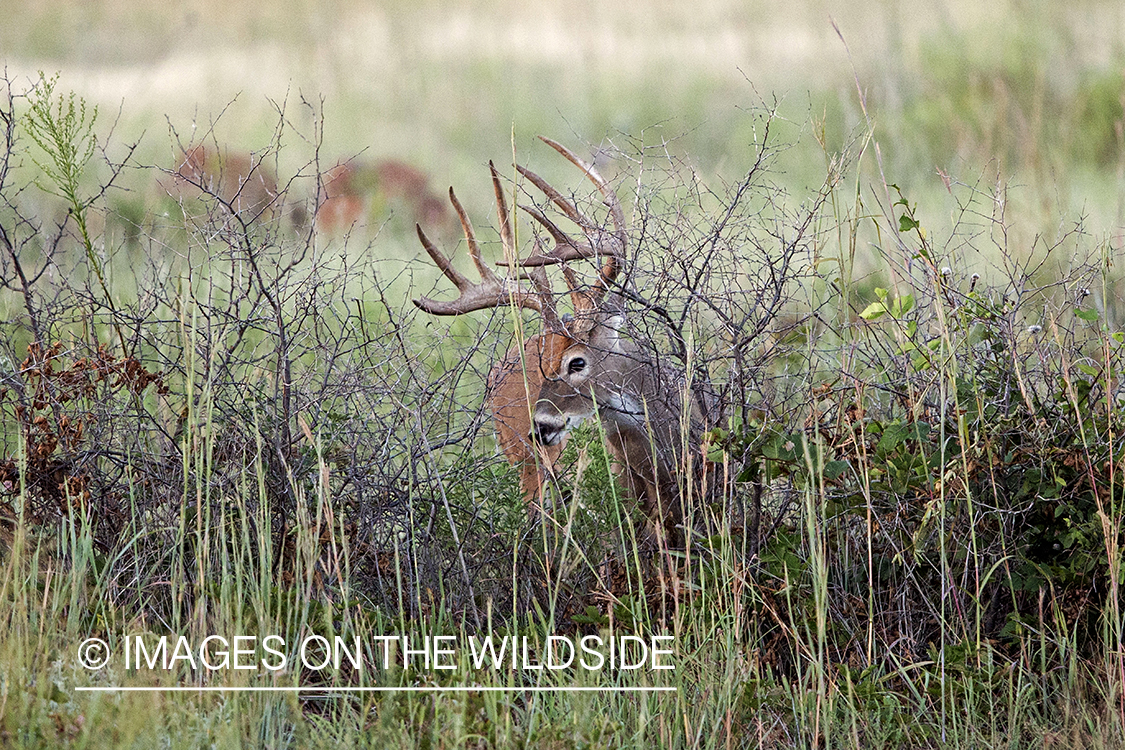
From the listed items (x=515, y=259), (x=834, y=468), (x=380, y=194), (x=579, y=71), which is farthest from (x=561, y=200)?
(x=579, y=71)

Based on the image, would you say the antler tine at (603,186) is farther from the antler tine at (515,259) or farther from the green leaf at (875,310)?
the green leaf at (875,310)

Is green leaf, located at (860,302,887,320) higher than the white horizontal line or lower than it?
higher

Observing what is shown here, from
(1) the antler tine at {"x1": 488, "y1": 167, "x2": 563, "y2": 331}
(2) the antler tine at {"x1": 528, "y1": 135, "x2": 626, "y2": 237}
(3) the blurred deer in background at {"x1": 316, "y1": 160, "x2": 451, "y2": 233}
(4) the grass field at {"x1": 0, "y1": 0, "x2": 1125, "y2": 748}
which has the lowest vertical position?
(4) the grass field at {"x1": 0, "y1": 0, "x2": 1125, "y2": 748}

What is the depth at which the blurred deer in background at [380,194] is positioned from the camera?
12156 millimetres

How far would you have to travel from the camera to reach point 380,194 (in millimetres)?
12953

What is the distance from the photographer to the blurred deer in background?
39.9 ft

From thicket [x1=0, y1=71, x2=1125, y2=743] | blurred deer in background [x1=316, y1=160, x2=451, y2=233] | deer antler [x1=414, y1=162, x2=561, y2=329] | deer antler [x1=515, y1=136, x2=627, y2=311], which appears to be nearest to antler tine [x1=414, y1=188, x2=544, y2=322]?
deer antler [x1=414, y1=162, x2=561, y2=329]

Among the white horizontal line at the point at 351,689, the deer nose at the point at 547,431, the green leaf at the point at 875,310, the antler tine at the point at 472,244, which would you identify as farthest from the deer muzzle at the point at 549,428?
the white horizontal line at the point at 351,689

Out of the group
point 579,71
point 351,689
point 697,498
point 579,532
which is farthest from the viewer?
point 579,71

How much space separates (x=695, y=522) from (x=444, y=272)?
1700 millimetres

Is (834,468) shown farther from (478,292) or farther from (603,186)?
(478,292)

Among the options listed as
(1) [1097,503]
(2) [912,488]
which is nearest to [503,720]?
(2) [912,488]

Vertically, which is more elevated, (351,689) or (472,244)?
(472,244)

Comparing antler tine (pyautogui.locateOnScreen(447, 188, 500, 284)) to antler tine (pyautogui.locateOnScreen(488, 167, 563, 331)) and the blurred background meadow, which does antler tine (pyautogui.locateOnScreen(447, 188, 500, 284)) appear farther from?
the blurred background meadow
